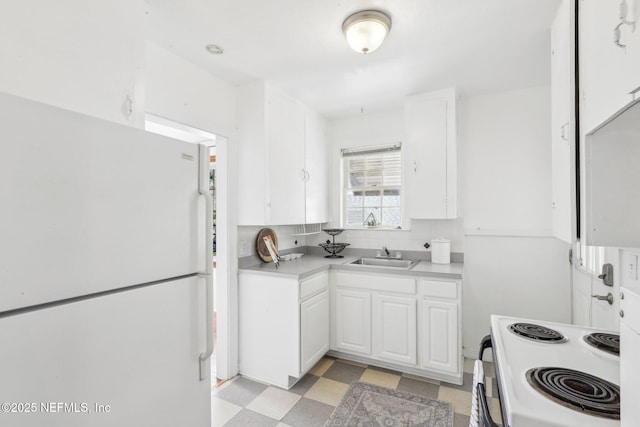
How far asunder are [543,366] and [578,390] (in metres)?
0.17

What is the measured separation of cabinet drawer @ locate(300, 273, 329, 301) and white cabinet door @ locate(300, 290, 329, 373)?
5 centimetres

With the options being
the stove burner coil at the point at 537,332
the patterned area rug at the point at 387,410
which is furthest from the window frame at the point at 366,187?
the stove burner coil at the point at 537,332

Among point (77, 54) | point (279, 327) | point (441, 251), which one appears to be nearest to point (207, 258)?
point (77, 54)

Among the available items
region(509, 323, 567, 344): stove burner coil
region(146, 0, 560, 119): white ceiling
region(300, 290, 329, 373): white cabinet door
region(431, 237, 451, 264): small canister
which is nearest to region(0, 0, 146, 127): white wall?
region(146, 0, 560, 119): white ceiling

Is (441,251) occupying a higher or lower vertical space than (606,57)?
lower

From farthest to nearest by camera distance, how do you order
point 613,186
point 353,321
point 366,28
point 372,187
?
point 372,187
point 353,321
point 366,28
point 613,186

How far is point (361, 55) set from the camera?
210 cm

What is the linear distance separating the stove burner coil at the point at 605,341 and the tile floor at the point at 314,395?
1.06 m

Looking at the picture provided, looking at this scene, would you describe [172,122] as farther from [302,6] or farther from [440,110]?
[440,110]

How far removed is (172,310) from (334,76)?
2.10 meters

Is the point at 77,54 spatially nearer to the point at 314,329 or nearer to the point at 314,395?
the point at 314,329

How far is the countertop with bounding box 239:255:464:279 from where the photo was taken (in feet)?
7.87

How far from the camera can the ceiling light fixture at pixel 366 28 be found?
164 cm

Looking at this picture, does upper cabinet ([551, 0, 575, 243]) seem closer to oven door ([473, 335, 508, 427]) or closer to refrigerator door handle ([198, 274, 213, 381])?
Result: oven door ([473, 335, 508, 427])
